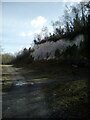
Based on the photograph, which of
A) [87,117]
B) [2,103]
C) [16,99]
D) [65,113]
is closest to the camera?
[87,117]

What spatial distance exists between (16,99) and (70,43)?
2132 cm

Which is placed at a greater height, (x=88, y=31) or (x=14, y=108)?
(x=88, y=31)

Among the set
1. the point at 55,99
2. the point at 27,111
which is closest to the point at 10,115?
the point at 27,111

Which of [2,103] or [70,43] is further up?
[70,43]

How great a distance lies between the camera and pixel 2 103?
7340 mm

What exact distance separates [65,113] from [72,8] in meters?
36.4

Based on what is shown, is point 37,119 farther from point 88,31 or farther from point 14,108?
point 88,31

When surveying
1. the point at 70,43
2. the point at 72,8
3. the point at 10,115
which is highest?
the point at 72,8

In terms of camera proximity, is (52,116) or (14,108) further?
(14,108)

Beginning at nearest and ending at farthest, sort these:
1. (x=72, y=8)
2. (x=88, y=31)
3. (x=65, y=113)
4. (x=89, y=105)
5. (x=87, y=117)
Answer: (x=87, y=117) → (x=65, y=113) → (x=89, y=105) → (x=88, y=31) → (x=72, y=8)

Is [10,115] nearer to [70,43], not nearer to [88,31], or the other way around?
[88,31]

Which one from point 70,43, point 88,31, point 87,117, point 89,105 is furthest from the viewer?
point 70,43

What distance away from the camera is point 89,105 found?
6.28 meters

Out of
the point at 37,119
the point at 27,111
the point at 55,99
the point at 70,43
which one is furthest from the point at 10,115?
the point at 70,43
